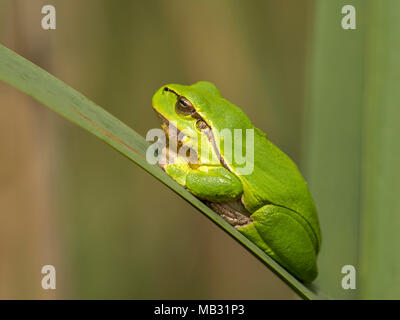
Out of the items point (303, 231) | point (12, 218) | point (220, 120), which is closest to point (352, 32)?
point (220, 120)

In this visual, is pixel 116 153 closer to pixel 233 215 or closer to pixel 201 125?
pixel 201 125

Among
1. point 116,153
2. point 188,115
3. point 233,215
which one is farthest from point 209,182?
point 116,153

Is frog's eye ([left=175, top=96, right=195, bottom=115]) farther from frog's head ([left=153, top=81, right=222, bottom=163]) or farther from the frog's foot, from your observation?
the frog's foot

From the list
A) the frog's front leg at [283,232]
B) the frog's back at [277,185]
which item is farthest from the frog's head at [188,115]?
the frog's front leg at [283,232]

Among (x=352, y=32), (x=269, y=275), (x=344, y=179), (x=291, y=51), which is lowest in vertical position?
(x=269, y=275)

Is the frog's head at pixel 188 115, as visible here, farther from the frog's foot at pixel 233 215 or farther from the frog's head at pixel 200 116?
the frog's foot at pixel 233 215

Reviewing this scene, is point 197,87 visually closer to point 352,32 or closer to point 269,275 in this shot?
point 352,32

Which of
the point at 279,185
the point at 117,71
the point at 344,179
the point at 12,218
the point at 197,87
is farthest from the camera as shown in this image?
the point at 117,71

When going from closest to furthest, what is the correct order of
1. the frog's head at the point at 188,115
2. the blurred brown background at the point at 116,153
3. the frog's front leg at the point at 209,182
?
the frog's front leg at the point at 209,182
the frog's head at the point at 188,115
the blurred brown background at the point at 116,153
